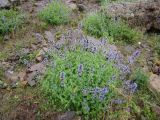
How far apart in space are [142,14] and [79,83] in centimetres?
288

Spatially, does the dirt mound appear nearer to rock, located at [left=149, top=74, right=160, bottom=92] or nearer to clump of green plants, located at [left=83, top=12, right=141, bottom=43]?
clump of green plants, located at [left=83, top=12, right=141, bottom=43]

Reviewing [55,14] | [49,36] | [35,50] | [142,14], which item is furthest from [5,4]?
[142,14]

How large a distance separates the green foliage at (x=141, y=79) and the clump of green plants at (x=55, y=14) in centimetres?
210

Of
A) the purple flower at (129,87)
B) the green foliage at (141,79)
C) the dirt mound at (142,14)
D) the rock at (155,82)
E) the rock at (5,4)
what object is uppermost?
the rock at (5,4)

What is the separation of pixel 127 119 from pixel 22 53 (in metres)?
2.09

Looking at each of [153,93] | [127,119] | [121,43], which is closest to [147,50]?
[121,43]

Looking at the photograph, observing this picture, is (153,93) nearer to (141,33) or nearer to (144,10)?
(141,33)

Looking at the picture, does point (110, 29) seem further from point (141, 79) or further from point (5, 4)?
point (5, 4)

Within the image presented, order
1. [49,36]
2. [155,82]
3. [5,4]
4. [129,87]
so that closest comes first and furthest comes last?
[129,87] < [155,82] < [49,36] < [5,4]

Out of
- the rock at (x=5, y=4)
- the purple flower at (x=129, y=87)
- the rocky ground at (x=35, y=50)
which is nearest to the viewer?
the purple flower at (x=129, y=87)

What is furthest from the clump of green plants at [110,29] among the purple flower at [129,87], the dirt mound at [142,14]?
the purple flower at [129,87]

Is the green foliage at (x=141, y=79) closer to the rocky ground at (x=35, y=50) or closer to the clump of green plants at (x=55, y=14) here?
the rocky ground at (x=35, y=50)

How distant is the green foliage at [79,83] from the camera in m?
4.29

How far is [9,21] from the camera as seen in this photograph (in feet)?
20.7
